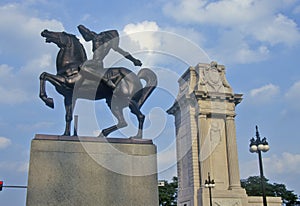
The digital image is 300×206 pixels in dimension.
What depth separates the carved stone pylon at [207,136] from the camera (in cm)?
4584

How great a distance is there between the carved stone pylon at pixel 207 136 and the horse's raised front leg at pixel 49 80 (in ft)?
119

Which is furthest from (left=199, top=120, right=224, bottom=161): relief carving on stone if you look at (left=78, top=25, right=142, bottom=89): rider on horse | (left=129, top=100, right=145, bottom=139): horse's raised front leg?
(left=78, top=25, right=142, bottom=89): rider on horse

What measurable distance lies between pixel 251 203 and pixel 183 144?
37.3ft

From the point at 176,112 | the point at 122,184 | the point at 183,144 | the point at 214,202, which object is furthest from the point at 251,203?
the point at 122,184

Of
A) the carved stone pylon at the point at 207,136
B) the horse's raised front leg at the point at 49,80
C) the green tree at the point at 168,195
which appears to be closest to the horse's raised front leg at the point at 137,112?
the horse's raised front leg at the point at 49,80

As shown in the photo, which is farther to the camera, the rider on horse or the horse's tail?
the horse's tail

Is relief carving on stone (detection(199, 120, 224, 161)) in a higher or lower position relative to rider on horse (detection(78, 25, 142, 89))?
higher

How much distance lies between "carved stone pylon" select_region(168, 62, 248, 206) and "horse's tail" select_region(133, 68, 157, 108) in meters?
34.9

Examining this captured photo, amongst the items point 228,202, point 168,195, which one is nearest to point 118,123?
point 228,202

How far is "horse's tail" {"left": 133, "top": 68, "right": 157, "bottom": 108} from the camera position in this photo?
1063 cm

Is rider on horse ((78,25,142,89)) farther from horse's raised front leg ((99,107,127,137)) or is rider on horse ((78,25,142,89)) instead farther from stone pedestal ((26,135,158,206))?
stone pedestal ((26,135,158,206))

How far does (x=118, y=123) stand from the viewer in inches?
405

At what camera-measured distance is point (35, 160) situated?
893 centimetres

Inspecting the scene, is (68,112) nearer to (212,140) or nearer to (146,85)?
(146,85)
